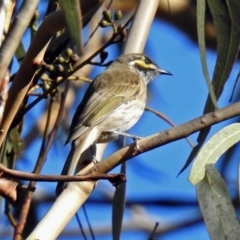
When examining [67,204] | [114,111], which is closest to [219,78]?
[67,204]

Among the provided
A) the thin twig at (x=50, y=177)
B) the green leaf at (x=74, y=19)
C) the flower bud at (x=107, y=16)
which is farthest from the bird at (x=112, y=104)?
the green leaf at (x=74, y=19)

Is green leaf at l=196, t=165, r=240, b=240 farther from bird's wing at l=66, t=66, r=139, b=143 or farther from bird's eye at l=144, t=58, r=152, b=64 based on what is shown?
bird's eye at l=144, t=58, r=152, b=64

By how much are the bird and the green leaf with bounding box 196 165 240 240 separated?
0.79m

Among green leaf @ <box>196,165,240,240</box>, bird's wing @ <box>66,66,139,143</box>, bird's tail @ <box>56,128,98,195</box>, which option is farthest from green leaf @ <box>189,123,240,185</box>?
bird's wing @ <box>66,66,139,143</box>

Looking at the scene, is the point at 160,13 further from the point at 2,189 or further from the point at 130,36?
the point at 2,189

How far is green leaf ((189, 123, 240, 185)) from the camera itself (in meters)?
1.96

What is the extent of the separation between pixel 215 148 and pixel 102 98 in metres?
1.49

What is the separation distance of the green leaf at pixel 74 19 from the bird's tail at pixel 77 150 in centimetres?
117

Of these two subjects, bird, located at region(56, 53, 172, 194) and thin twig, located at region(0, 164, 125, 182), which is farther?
bird, located at region(56, 53, 172, 194)

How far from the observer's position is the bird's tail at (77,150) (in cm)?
268

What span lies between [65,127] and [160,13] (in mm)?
736

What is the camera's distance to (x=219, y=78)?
7.16 feet

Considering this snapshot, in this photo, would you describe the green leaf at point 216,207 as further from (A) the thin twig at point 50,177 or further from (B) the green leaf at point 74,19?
(B) the green leaf at point 74,19

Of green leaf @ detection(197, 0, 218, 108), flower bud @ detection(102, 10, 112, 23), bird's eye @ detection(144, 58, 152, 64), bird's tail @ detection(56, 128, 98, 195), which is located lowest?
green leaf @ detection(197, 0, 218, 108)
